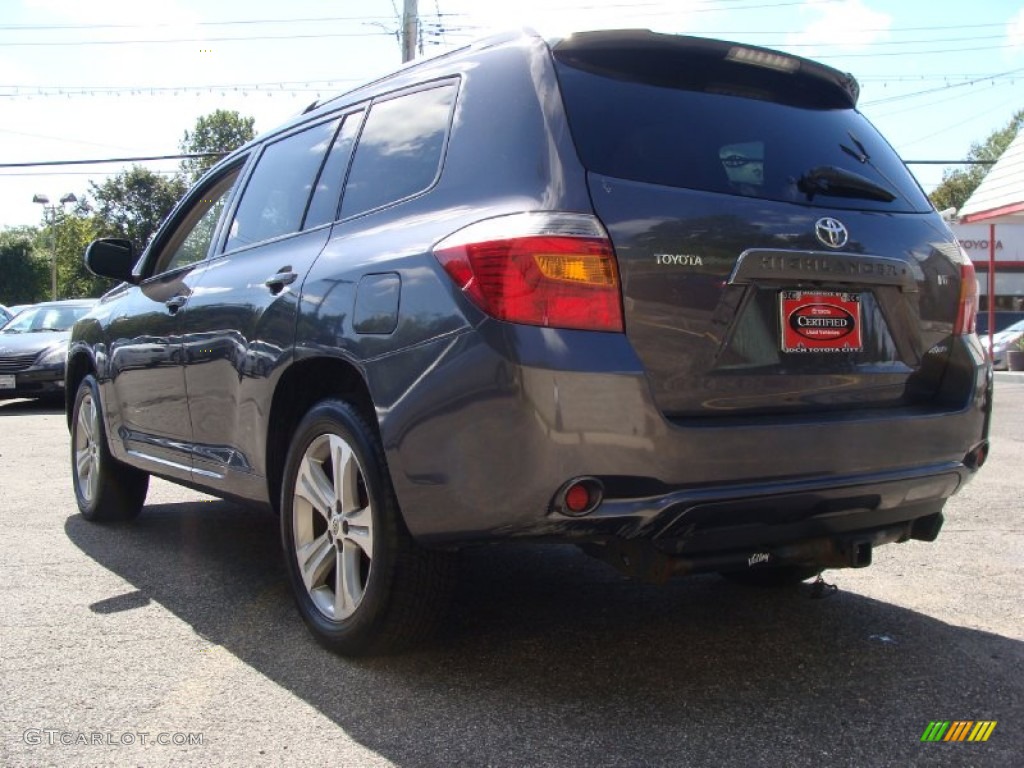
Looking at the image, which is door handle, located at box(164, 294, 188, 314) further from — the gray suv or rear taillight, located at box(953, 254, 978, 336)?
rear taillight, located at box(953, 254, 978, 336)

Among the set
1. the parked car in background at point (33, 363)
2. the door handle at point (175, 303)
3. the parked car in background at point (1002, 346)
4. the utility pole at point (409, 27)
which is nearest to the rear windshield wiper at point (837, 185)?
the door handle at point (175, 303)

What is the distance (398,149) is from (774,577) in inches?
A: 85.9

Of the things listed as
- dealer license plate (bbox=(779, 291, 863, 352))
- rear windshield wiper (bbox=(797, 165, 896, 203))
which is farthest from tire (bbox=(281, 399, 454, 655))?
rear windshield wiper (bbox=(797, 165, 896, 203))

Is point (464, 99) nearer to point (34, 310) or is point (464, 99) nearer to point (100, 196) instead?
point (34, 310)

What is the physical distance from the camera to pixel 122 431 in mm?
5062

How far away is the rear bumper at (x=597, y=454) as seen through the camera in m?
2.52

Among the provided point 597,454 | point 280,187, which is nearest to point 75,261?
point 280,187

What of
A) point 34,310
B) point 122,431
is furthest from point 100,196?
point 122,431

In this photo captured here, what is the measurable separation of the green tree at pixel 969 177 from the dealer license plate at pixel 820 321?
6805cm

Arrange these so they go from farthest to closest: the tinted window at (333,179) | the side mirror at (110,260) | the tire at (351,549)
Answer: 1. the side mirror at (110,260)
2. the tinted window at (333,179)
3. the tire at (351,549)

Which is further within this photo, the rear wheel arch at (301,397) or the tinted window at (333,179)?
the tinted window at (333,179)

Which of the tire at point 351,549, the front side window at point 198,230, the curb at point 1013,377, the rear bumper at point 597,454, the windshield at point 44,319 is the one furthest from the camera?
the curb at point 1013,377

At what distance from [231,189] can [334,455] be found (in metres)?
1.94

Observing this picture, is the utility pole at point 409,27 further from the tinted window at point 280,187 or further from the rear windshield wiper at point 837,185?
the rear windshield wiper at point 837,185
